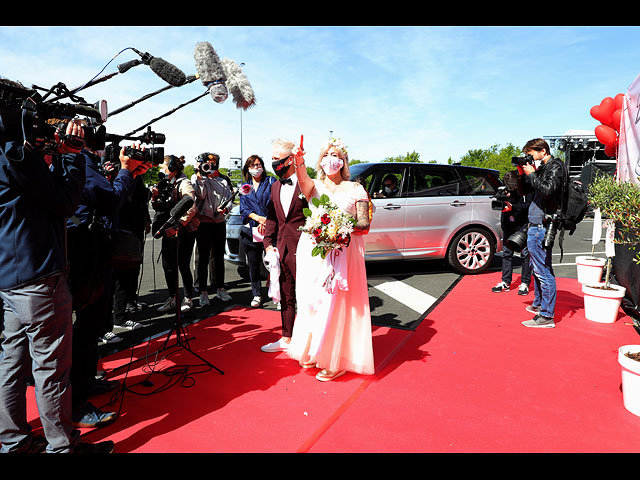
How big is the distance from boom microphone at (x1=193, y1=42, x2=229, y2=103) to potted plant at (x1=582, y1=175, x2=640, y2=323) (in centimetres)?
319

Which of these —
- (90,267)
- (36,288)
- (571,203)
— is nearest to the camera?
(36,288)

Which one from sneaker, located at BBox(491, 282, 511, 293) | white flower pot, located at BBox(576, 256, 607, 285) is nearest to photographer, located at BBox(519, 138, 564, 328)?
sneaker, located at BBox(491, 282, 511, 293)

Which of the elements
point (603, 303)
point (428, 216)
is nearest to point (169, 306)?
point (428, 216)

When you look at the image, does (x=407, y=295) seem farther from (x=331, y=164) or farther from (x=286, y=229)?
(x=331, y=164)

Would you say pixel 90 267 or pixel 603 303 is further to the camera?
pixel 603 303

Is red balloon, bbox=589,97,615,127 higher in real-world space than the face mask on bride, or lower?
higher

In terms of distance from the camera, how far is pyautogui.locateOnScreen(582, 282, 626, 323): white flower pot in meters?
4.73

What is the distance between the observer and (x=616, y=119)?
6.14 meters

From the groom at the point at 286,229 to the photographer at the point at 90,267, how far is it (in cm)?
121

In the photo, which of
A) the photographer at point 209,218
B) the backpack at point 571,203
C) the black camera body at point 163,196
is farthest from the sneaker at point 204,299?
the backpack at point 571,203

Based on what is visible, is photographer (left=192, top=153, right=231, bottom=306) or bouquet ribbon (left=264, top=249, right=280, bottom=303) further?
photographer (left=192, top=153, right=231, bottom=306)

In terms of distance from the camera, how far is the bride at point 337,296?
3332 mm

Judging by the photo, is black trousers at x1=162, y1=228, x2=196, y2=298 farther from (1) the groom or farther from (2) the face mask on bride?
(2) the face mask on bride

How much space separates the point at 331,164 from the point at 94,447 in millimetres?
2513
